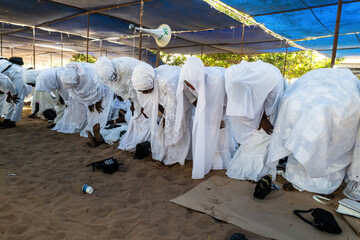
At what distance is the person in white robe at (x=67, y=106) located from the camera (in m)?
5.62

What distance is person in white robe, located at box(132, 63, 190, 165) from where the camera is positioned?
3727 millimetres

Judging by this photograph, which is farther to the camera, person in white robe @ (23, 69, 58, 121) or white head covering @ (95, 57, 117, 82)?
person in white robe @ (23, 69, 58, 121)

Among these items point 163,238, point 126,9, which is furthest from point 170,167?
point 126,9

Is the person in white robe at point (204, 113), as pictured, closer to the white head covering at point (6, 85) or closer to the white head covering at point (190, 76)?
the white head covering at point (190, 76)

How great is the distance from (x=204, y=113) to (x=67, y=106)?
416cm

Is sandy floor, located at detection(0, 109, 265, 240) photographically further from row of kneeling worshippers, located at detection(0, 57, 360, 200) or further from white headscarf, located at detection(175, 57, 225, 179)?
row of kneeling worshippers, located at detection(0, 57, 360, 200)

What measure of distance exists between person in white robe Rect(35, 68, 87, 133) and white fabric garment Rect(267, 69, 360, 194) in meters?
4.54

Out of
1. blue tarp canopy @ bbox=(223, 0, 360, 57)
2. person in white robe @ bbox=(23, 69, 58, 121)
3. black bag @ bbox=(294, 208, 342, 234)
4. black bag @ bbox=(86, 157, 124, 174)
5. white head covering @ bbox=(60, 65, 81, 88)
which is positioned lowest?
black bag @ bbox=(86, 157, 124, 174)

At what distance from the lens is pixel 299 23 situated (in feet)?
20.7

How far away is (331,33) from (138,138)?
610cm

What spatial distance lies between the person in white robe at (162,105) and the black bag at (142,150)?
128mm

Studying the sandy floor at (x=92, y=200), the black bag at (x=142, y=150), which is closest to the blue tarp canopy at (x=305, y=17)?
the black bag at (x=142, y=150)

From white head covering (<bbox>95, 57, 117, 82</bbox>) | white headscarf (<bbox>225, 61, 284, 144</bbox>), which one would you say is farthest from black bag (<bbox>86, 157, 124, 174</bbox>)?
white headscarf (<bbox>225, 61, 284, 144</bbox>)

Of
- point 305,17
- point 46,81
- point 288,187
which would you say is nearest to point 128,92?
point 46,81
